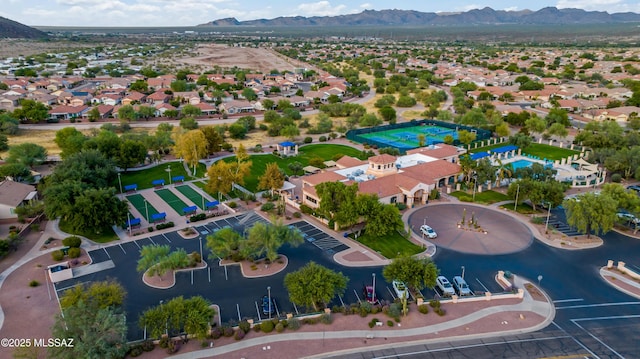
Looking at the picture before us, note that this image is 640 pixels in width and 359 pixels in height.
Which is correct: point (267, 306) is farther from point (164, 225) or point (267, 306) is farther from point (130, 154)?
point (130, 154)

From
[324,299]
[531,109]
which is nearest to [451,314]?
[324,299]

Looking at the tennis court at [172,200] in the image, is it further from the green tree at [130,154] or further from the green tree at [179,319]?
the green tree at [179,319]

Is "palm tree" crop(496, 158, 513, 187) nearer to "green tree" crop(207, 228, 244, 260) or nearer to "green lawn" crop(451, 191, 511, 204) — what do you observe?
"green lawn" crop(451, 191, 511, 204)

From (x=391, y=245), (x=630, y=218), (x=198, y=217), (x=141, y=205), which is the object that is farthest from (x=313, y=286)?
(x=630, y=218)

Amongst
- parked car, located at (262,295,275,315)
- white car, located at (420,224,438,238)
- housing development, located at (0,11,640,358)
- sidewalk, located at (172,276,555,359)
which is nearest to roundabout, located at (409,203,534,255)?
housing development, located at (0,11,640,358)

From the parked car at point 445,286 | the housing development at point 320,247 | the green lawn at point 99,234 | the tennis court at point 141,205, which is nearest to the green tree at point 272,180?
the housing development at point 320,247

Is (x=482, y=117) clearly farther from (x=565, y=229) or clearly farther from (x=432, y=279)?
(x=432, y=279)
